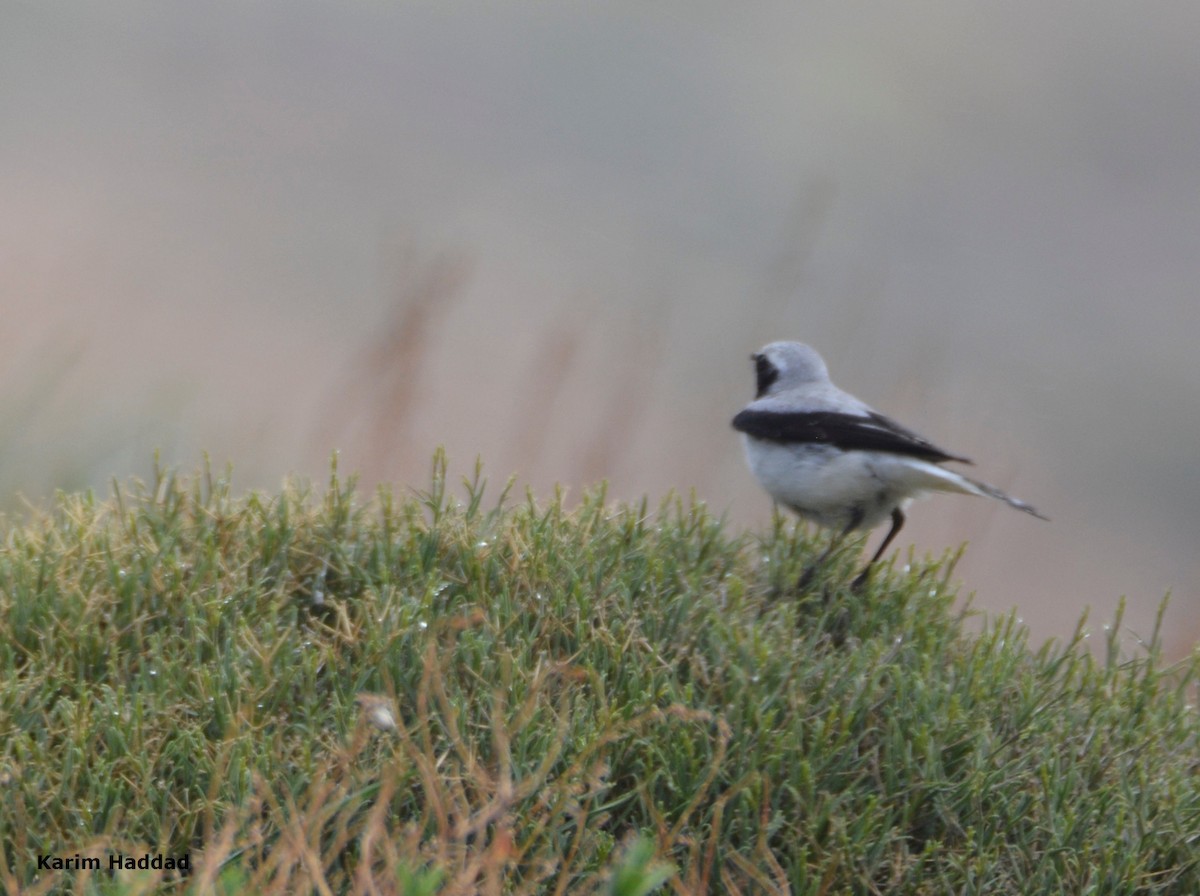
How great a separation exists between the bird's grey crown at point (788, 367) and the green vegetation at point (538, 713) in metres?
1.75

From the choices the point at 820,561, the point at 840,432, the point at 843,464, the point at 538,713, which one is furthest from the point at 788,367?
the point at 538,713

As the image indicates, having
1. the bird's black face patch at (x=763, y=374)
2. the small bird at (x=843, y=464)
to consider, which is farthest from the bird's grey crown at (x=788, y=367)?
the small bird at (x=843, y=464)

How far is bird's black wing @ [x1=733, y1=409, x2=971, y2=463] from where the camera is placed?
4.81 m

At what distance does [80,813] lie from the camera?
2.94 meters

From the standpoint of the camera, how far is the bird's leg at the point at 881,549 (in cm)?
439

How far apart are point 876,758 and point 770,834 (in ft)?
1.48

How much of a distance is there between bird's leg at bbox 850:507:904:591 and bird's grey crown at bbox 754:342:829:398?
939 mm

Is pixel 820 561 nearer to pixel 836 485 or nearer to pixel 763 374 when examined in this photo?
pixel 836 485

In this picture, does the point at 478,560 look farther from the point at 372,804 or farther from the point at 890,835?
the point at 890,835

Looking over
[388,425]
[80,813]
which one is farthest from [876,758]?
[388,425]

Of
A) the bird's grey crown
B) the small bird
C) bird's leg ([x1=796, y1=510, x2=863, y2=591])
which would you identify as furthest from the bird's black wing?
the bird's grey crown

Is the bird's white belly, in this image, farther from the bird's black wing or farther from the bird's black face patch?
the bird's black face patch

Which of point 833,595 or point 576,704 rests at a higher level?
point 833,595

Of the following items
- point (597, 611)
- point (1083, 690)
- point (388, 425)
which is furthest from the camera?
point (388, 425)
